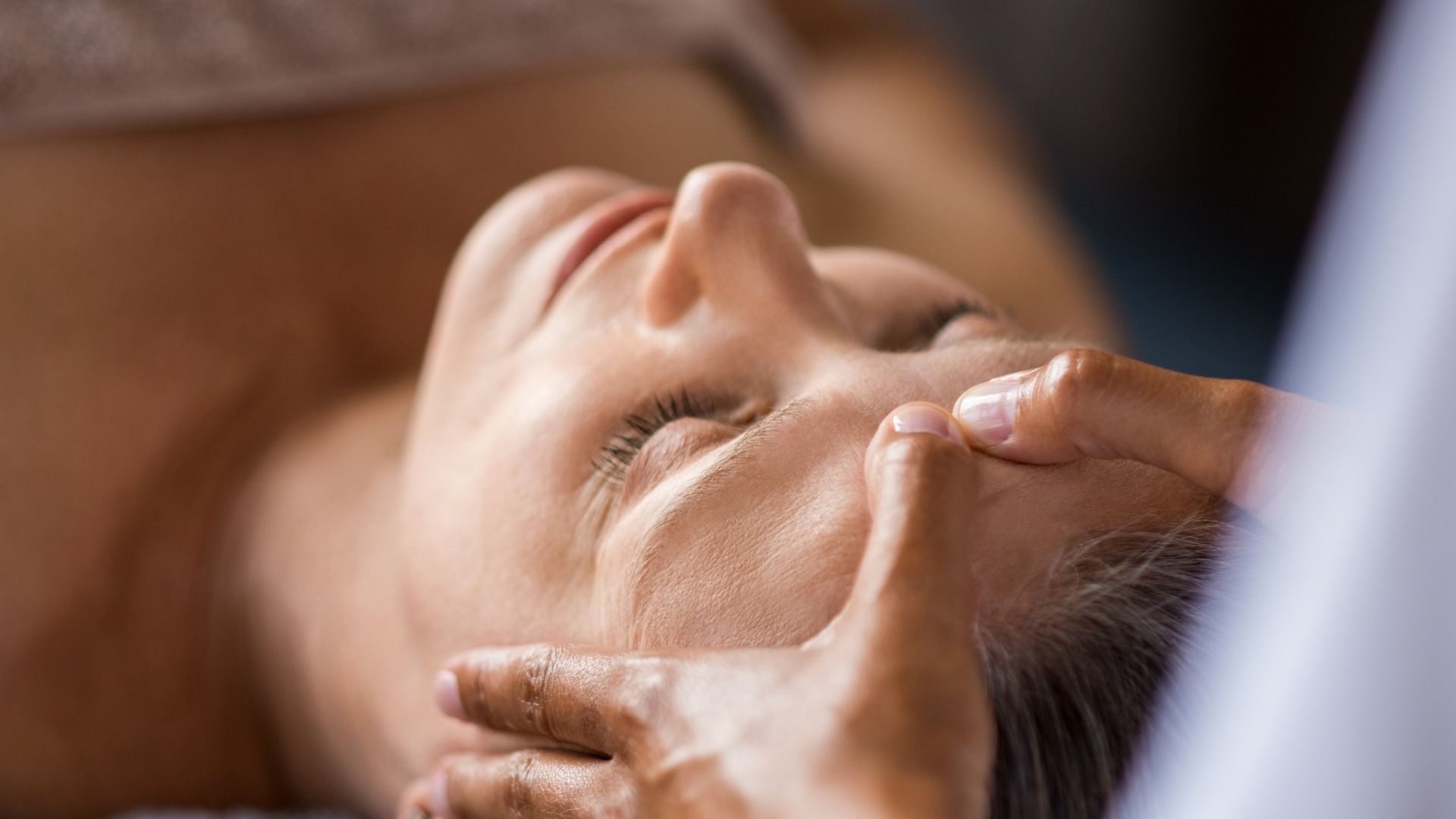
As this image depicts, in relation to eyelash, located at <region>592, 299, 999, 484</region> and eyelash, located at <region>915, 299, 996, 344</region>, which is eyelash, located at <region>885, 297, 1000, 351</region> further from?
eyelash, located at <region>592, 299, 999, 484</region>

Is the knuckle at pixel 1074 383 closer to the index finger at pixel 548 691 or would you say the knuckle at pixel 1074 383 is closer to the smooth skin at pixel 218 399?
the index finger at pixel 548 691

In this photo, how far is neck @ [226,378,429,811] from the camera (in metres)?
0.96

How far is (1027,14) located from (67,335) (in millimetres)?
2085

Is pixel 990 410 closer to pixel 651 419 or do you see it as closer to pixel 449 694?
pixel 651 419

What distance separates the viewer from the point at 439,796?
0.79 meters

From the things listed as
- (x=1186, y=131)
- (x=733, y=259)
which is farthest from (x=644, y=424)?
(x=1186, y=131)

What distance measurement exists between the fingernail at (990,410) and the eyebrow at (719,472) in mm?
101

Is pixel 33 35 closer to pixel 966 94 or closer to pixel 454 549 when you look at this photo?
pixel 454 549

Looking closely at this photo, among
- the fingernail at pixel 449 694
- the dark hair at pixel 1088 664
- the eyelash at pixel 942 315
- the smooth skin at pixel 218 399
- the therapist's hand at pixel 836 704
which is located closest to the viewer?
the therapist's hand at pixel 836 704

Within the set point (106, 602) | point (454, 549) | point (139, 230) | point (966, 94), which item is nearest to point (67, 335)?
point (139, 230)

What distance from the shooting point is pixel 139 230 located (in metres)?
1.19

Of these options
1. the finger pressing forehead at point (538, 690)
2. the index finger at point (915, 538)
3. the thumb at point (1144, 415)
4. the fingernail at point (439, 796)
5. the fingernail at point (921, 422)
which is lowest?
the fingernail at point (439, 796)

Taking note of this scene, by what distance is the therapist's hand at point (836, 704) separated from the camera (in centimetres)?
52

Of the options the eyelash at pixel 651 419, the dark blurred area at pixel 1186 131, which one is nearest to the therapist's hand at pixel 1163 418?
the eyelash at pixel 651 419
